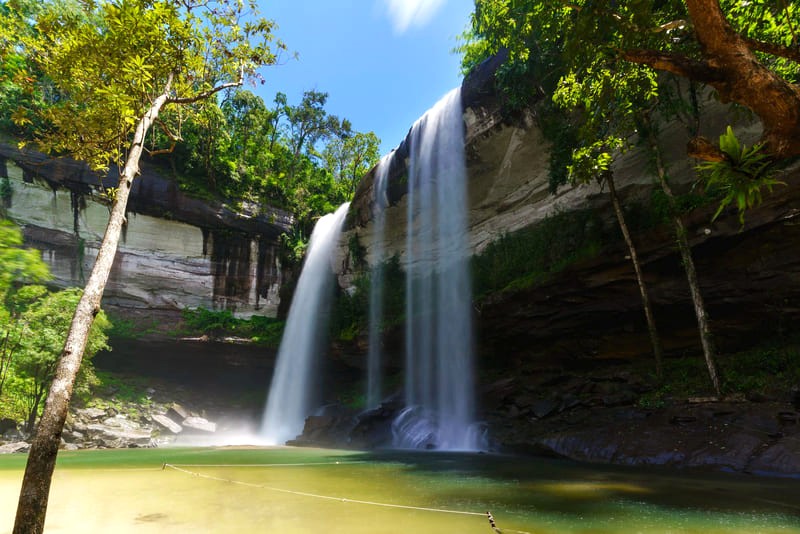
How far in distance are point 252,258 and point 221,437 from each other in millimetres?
10691

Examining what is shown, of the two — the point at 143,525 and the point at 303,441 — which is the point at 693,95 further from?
the point at 303,441

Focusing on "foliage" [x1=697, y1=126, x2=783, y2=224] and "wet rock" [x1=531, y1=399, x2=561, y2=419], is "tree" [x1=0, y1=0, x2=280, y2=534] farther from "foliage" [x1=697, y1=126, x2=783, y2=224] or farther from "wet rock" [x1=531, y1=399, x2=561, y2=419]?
"wet rock" [x1=531, y1=399, x2=561, y2=419]

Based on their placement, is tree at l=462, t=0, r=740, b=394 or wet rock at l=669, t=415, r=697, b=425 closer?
tree at l=462, t=0, r=740, b=394

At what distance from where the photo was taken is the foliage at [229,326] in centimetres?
2422

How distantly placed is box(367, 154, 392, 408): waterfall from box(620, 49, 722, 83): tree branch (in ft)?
60.7

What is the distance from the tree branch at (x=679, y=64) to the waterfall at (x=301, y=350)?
22.7m

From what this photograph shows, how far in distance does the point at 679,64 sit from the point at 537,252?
1316cm

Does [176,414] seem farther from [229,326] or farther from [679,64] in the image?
[679,64]

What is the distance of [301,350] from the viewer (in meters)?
24.6

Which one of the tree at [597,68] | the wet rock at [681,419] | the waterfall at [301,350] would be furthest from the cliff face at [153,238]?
the wet rock at [681,419]

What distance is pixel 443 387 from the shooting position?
1770 centimetres

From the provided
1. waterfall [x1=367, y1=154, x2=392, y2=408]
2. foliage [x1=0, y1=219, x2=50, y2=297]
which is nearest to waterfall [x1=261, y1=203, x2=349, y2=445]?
waterfall [x1=367, y1=154, x2=392, y2=408]

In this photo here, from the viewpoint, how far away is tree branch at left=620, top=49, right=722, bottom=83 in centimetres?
355

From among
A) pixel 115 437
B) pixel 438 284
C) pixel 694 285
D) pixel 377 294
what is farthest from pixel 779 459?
pixel 115 437
